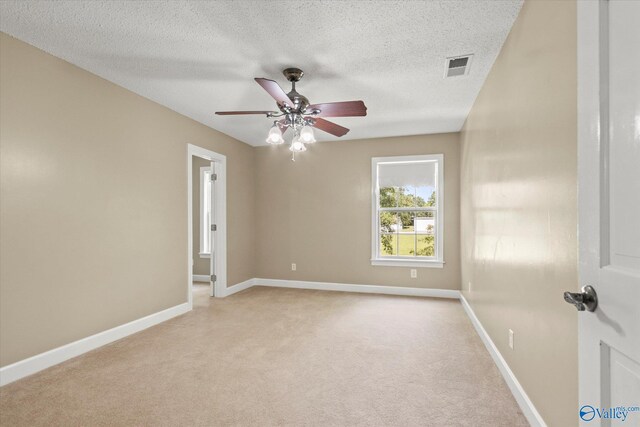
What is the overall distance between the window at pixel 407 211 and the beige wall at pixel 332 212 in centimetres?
11

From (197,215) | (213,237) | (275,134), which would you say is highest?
(275,134)

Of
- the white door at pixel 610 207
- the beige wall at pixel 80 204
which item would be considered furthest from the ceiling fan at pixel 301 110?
the white door at pixel 610 207

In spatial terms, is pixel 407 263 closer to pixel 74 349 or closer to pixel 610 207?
pixel 74 349

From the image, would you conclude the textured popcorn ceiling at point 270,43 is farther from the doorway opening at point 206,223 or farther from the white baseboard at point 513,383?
the white baseboard at point 513,383

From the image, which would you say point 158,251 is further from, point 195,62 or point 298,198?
point 298,198

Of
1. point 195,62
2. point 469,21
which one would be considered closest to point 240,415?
point 195,62

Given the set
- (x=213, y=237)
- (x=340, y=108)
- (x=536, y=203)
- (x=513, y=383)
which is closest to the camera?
(x=536, y=203)

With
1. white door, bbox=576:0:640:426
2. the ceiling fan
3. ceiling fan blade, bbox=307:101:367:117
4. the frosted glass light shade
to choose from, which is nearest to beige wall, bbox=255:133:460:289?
the ceiling fan

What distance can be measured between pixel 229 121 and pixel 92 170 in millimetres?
Answer: 1911

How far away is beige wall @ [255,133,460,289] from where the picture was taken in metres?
5.18

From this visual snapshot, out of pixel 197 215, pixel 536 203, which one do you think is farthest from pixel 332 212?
pixel 536 203

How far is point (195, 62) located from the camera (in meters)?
2.89

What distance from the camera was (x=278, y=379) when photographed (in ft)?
8.26

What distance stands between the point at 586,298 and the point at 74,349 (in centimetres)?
363
